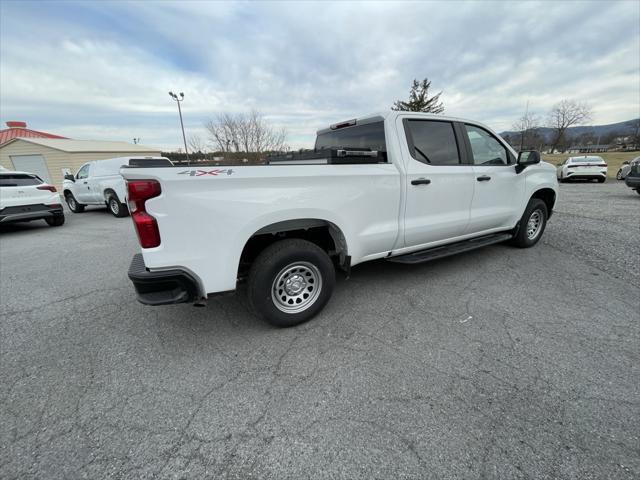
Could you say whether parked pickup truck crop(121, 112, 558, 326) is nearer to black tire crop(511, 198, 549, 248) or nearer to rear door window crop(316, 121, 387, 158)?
rear door window crop(316, 121, 387, 158)

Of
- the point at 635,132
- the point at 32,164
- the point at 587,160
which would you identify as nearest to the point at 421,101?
the point at 587,160

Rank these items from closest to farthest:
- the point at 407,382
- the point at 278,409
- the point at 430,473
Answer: the point at 430,473, the point at 278,409, the point at 407,382

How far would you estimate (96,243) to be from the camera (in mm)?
6176

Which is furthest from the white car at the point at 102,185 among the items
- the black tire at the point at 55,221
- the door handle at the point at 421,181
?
the door handle at the point at 421,181

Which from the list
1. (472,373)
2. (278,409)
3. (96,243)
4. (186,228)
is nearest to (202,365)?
(278,409)

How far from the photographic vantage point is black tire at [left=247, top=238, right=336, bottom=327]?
245 cm

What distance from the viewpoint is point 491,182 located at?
378 cm

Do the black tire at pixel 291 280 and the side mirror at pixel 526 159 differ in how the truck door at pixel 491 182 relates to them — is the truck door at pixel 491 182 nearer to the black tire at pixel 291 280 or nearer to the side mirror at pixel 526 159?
the side mirror at pixel 526 159

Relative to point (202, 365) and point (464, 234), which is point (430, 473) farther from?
point (464, 234)

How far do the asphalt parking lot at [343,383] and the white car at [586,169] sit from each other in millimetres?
14858

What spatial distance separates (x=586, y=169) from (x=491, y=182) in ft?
51.9

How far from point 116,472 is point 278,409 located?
0.89 meters

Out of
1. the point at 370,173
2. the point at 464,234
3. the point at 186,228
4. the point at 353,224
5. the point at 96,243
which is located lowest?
the point at 96,243

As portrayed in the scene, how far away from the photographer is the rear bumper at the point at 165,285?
81.7 inches
